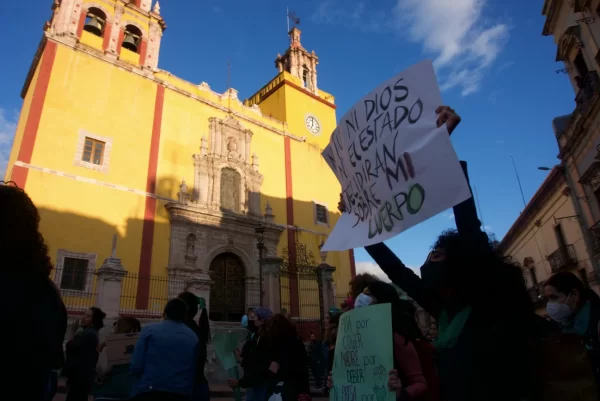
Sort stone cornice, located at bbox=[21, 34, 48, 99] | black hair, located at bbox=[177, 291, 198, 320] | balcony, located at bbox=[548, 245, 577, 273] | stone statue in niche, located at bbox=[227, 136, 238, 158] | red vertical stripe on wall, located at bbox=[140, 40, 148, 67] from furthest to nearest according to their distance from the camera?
stone statue in niche, located at bbox=[227, 136, 238, 158] → red vertical stripe on wall, located at bbox=[140, 40, 148, 67] → balcony, located at bbox=[548, 245, 577, 273] → stone cornice, located at bbox=[21, 34, 48, 99] → black hair, located at bbox=[177, 291, 198, 320]

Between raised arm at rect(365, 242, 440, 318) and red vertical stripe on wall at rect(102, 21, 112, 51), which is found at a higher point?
red vertical stripe on wall at rect(102, 21, 112, 51)

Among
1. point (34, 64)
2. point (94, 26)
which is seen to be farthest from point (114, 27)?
point (34, 64)

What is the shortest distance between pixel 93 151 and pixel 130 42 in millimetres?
6199

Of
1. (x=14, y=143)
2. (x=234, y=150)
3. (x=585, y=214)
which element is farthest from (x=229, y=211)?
(x=585, y=214)

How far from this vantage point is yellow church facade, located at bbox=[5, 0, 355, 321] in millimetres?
13273

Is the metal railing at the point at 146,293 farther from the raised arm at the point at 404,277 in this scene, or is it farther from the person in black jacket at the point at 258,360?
the raised arm at the point at 404,277

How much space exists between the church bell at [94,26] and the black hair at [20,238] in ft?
58.6

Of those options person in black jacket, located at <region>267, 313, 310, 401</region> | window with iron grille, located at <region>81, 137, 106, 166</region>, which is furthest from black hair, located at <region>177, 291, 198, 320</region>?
window with iron grille, located at <region>81, 137, 106, 166</region>

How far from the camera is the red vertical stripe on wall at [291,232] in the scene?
57.7 ft

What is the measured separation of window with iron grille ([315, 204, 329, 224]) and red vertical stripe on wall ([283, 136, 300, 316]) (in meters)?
1.96

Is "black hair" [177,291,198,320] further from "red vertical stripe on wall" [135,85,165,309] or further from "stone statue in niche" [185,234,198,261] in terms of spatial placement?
"stone statue in niche" [185,234,198,261]

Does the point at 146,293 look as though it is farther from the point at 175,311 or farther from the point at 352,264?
the point at 175,311

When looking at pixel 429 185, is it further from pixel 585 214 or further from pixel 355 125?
pixel 585 214

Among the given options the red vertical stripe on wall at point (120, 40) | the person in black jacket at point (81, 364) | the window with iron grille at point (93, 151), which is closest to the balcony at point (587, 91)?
the person in black jacket at point (81, 364)
